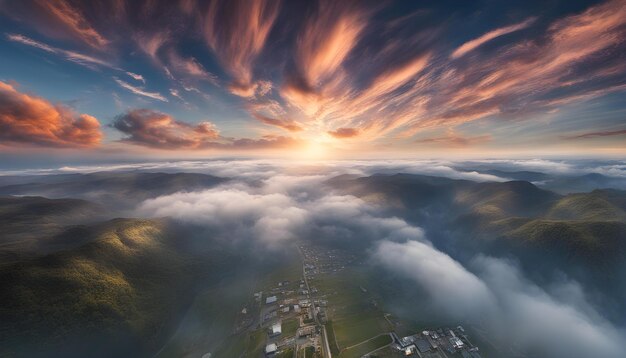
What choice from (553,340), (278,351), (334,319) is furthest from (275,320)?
(553,340)

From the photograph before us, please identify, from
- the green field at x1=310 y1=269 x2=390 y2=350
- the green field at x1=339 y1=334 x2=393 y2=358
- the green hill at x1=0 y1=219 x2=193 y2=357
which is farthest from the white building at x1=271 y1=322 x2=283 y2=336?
the green hill at x1=0 y1=219 x2=193 y2=357

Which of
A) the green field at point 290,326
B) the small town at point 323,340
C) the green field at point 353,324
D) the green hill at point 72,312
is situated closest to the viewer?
the green hill at point 72,312

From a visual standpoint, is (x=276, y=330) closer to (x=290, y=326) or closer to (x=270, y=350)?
(x=290, y=326)

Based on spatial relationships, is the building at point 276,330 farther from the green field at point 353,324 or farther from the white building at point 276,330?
the green field at point 353,324

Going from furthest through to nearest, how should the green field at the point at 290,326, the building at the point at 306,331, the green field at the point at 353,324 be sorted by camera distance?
the green field at the point at 290,326 → the green field at the point at 353,324 → the building at the point at 306,331

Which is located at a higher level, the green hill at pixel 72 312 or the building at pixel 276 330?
the green hill at pixel 72 312

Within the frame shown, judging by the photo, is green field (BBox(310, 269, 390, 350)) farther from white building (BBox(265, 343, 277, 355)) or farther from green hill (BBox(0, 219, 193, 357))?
green hill (BBox(0, 219, 193, 357))

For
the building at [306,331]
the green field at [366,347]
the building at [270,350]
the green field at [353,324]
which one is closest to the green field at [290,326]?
the building at [306,331]

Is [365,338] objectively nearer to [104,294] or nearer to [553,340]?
[553,340]

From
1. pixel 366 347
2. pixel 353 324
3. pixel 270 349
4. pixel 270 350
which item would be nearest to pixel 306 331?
pixel 270 349
